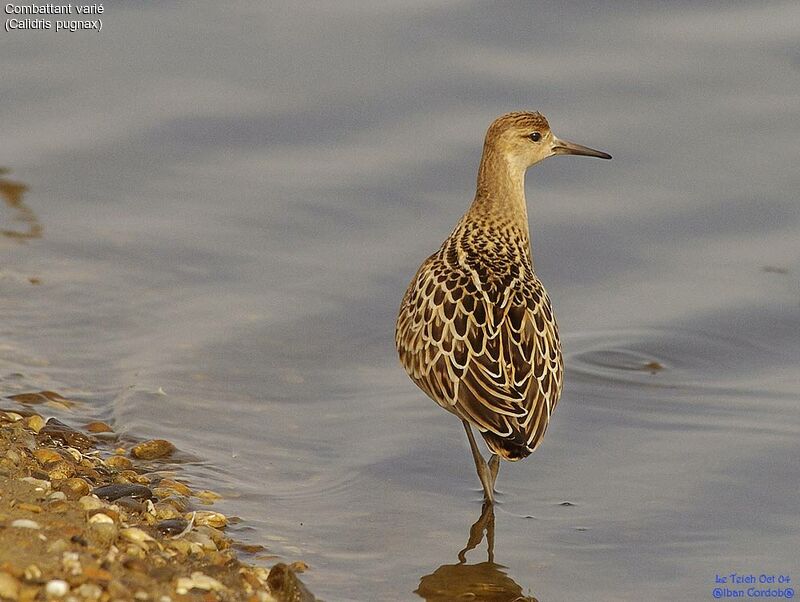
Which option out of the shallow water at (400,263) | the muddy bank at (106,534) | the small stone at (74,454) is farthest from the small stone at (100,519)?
the small stone at (74,454)

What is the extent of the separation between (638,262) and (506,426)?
3827mm

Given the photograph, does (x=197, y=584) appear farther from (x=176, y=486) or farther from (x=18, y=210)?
(x=18, y=210)

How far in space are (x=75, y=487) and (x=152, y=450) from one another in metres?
1.27

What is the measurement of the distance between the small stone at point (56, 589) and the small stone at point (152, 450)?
236 cm

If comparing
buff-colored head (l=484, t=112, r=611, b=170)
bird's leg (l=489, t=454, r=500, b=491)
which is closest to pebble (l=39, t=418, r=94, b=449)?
bird's leg (l=489, t=454, r=500, b=491)

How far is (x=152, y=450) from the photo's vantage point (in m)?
7.23

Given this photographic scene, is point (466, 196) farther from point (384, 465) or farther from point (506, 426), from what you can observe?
point (506, 426)

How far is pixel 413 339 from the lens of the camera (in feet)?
23.0

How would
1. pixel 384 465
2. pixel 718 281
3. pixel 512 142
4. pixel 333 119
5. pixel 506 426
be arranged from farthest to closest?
1. pixel 333 119
2. pixel 718 281
3. pixel 512 142
4. pixel 384 465
5. pixel 506 426

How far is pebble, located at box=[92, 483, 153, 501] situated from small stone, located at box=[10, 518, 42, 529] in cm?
82

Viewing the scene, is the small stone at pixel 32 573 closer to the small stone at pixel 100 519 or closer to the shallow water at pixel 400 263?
the small stone at pixel 100 519

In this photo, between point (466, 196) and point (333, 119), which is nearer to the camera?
point (466, 196)

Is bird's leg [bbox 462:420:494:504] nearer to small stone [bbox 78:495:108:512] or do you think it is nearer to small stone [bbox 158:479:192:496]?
small stone [bbox 158:479:192:496]

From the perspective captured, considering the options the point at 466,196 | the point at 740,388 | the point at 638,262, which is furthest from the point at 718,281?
the point at 466,196
